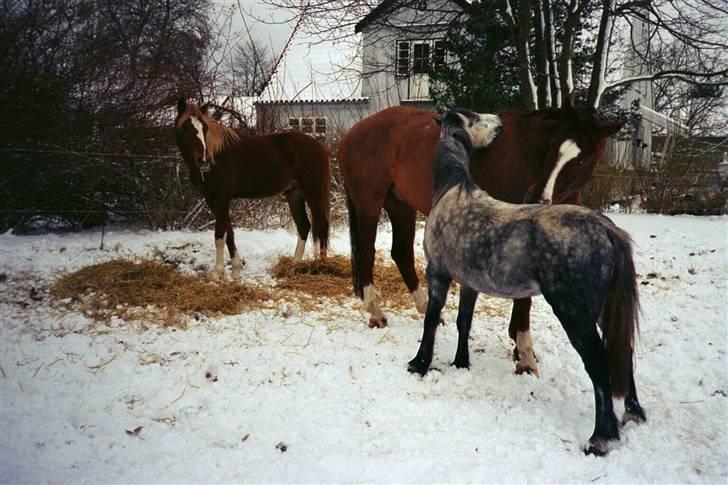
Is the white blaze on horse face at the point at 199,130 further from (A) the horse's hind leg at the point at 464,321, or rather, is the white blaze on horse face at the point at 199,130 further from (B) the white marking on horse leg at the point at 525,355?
(B) the white marking on horse leg at the point at 525,355

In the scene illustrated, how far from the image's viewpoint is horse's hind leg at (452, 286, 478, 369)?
2.91m

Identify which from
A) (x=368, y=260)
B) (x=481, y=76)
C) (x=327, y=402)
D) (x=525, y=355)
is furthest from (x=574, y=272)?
(x=481, y=76)

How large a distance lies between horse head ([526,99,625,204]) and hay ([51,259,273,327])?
2687 millimetres

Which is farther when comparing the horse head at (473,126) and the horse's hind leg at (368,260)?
the horse's hind leg at (368,260)

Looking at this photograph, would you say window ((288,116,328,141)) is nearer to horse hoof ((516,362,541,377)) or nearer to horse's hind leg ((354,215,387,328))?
horse's hind leg ((354,215,387,328))

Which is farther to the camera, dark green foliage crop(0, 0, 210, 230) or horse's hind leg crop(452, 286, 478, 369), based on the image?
dark green foliage crop(0, 0, 210, 230)

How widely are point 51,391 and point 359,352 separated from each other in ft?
6.22

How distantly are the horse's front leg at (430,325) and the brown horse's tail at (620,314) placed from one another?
3.13ft

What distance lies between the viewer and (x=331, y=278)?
509cm

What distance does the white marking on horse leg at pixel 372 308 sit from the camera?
3791 millimetres

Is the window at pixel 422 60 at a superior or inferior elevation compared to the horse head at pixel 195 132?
superior

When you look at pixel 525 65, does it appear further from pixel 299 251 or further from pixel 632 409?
pixel 632 409

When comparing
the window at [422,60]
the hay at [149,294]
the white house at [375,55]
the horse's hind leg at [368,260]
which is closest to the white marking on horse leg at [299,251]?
the hay at [149,294]

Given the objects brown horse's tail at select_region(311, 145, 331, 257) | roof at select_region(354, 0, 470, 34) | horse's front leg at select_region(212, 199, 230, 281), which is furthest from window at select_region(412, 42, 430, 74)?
horse's front leg at select_region(212, 199, 230, 281)
